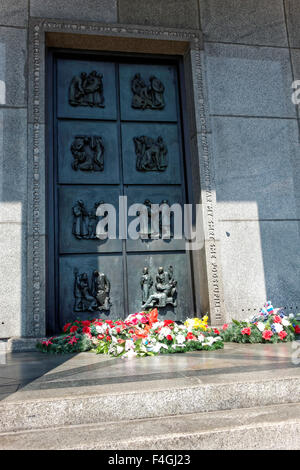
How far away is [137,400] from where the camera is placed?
9.37 feet

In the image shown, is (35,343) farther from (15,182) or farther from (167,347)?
(15,182)

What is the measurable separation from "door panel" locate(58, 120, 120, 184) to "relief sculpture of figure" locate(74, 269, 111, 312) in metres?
1.59

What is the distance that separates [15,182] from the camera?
6.26m

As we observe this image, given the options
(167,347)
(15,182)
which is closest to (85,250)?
(15,182)

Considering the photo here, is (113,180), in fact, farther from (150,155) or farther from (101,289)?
(101,289)

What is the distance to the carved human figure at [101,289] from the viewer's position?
6.60 metres

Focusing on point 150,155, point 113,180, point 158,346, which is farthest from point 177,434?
point 150,155

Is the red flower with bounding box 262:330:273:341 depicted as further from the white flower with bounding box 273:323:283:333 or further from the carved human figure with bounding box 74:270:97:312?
the carved human figure with bounding box 74:270:97:312

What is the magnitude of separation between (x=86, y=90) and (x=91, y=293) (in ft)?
11.4

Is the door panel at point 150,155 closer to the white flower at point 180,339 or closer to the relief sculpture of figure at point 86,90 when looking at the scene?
the relief sculpture of figure at point 86,90

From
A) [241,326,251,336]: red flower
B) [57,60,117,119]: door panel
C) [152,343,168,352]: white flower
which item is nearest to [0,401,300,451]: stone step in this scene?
[152,343,168,352]: white flower

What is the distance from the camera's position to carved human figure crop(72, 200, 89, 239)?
670cm

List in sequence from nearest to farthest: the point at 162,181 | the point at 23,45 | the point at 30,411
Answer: the point at 30,411, the point at 23,45, the point at 162,181
